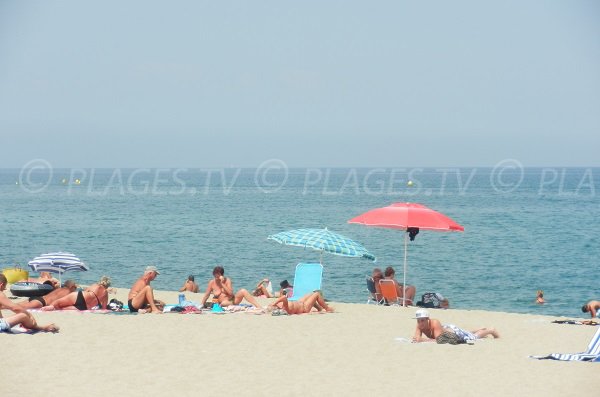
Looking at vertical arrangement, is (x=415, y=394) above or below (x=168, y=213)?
above

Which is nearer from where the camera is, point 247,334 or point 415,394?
point 415,394

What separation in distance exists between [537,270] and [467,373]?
23.5m

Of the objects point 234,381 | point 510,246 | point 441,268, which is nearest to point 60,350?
point 234,381

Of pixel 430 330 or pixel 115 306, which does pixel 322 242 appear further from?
pixel 430 330

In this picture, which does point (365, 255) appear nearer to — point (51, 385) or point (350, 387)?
point (350, 387)

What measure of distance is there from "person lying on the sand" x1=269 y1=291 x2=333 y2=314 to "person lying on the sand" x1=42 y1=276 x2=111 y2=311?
272 cm

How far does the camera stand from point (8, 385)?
27.6 ft

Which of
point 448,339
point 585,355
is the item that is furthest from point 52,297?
point 585,355

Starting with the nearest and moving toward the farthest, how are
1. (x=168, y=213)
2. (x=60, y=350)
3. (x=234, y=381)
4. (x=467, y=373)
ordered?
(x=234, y=381) < (x=467, y=373) < (x=60, y=350) < (x=168, y=213)

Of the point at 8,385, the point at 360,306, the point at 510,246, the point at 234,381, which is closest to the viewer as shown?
the point at 8,385

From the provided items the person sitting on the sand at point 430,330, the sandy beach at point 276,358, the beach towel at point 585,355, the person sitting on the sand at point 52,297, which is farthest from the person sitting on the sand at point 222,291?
the beach towel at point 585,355

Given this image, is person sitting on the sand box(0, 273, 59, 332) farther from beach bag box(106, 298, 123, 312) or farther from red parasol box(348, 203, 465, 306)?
red parasol box(348, 203, 465, 306)

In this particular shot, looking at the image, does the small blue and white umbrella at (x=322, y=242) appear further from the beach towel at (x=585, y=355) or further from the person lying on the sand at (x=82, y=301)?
the beach towel at (x=585, y=355)

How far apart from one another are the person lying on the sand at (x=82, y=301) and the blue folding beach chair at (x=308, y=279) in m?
3.37
